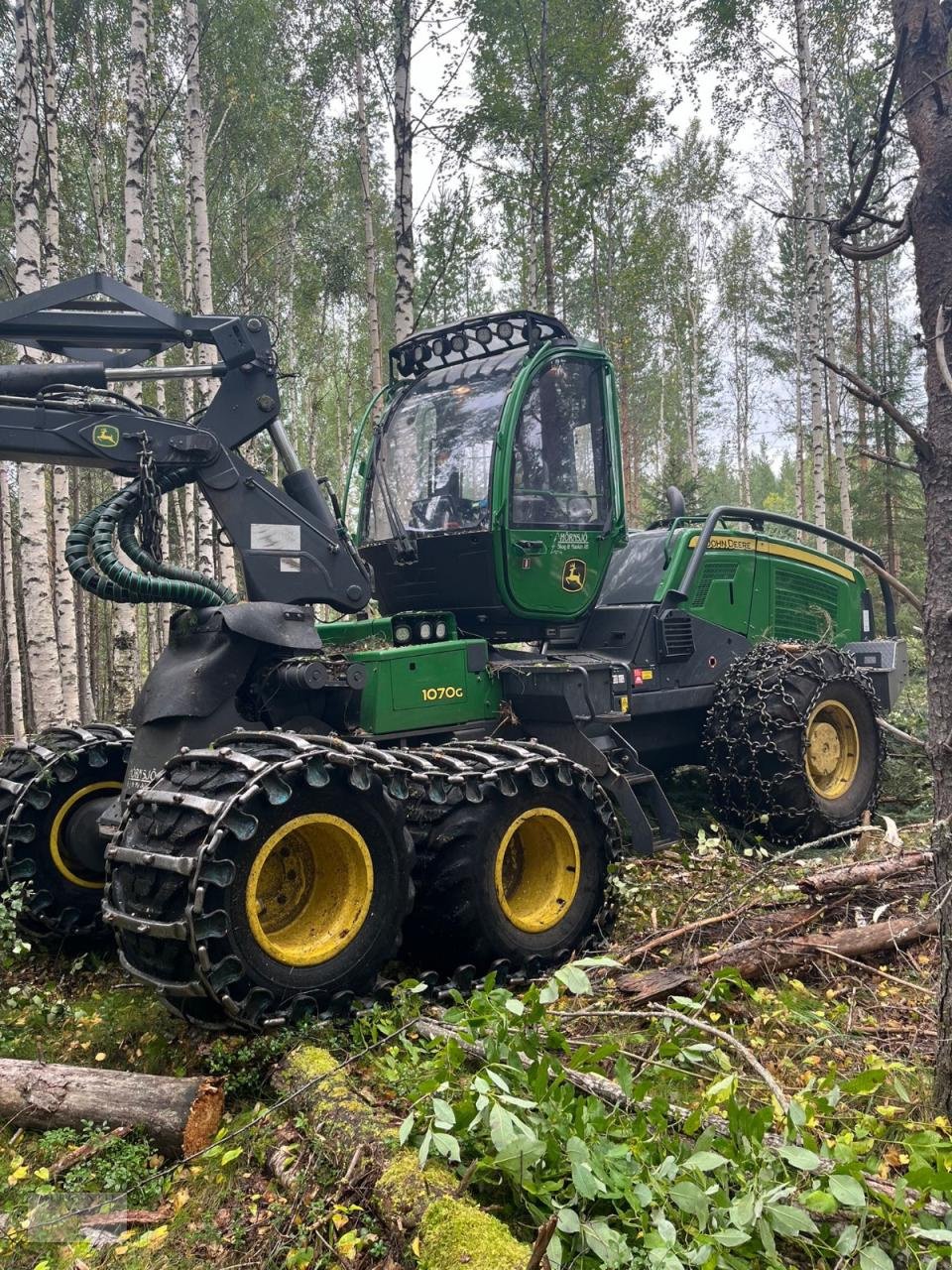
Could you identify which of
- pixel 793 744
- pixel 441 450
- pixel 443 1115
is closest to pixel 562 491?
pixel 441 450

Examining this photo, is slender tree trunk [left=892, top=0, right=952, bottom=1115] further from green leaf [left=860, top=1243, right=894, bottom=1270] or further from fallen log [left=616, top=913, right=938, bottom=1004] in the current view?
fallen log [left=616, top=913, right=938, bottom=1004]

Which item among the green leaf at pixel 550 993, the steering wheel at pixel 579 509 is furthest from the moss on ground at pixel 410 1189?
the steering wheel at pixel 579 509

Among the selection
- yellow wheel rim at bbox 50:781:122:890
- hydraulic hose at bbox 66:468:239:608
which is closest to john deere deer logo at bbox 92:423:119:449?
hydraulic hose at bbox 66:468:239:608

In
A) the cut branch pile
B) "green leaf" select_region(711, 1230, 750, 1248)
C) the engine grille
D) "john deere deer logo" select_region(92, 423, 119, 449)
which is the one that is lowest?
the cut branch pile

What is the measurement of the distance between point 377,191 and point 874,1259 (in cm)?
2649

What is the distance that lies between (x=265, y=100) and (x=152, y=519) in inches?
777

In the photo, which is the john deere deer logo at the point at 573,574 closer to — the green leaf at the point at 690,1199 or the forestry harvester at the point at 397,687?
the forestry harvester at the point at 397,687

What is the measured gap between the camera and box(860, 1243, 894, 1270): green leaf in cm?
210

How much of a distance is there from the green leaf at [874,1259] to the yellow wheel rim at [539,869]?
7.44ft

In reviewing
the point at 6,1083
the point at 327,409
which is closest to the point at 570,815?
the point at 6,1083

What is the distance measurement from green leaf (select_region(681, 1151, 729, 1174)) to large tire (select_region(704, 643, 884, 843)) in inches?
173

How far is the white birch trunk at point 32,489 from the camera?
9875 millimetres

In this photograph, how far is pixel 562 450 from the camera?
20.0 feet

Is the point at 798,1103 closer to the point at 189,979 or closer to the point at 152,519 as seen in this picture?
the point at 189,979
